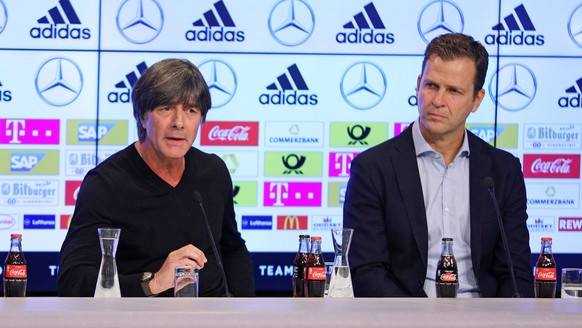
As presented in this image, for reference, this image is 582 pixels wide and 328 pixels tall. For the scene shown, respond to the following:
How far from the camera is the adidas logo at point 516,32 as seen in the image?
15.2 ft

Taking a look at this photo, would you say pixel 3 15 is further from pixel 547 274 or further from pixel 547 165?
pixel 547 274

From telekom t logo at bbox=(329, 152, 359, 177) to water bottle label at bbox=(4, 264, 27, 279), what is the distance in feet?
7.84

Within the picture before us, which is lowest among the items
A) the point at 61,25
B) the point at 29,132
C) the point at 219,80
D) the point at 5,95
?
the point at 29,132

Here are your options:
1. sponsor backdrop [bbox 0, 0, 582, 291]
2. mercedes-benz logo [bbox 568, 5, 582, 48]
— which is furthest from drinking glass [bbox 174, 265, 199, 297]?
mercedes-benz logo [bbox 568, 5, 582, 48]

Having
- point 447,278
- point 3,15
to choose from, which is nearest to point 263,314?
point 447,278

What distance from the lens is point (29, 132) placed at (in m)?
4.48

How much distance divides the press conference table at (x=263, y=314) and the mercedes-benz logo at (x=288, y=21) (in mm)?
3097

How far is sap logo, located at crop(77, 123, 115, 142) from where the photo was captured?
4.49 metres

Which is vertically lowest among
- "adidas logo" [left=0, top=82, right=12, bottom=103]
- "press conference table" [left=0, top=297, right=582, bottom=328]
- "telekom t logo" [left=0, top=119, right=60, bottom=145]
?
"press conference table" [left=0, top=297, right=582, bottom=328]

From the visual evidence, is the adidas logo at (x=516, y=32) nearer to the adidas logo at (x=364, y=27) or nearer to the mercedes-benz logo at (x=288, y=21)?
the adidas logo at (x=364, y=27)

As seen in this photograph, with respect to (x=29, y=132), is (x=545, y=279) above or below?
below

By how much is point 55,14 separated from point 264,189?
1.33m

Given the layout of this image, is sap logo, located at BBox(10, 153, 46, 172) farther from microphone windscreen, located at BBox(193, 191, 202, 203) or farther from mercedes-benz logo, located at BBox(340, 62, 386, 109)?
microphone windscreen, located at BBox(193, 191, 202, 203)

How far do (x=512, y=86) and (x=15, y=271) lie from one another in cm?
302
